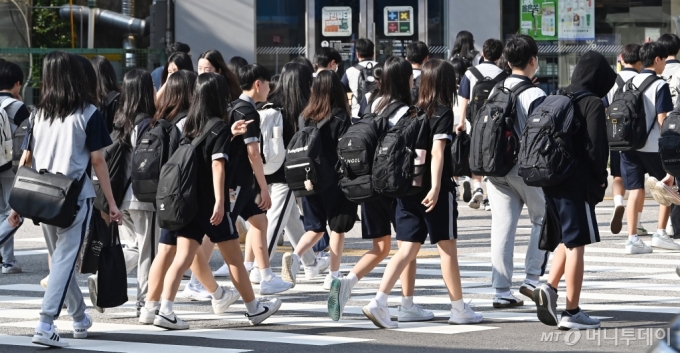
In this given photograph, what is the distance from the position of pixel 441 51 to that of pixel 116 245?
1558 centimetres

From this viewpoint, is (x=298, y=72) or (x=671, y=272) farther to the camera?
(x=671, y=272)

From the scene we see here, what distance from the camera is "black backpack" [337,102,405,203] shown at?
8.59m

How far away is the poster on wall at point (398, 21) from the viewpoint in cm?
2316

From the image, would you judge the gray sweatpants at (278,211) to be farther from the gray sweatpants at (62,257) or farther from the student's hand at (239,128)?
the gray sweatpants at (62,257)

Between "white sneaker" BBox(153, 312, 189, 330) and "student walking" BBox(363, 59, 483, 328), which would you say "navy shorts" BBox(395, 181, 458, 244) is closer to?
"student walking" BBox(363, 59, 483, 328)

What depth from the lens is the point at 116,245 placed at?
8305 millimetres

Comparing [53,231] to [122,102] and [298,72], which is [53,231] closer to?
[122,102]

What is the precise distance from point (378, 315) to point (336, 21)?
50.2 feet

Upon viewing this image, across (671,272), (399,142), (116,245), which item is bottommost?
(671,272)

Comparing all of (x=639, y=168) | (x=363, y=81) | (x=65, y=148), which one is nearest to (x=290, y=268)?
(x=65, y=148)

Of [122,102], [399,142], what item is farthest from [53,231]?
[399,142]

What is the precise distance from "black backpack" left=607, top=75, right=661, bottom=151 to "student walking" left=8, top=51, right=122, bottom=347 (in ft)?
20.0

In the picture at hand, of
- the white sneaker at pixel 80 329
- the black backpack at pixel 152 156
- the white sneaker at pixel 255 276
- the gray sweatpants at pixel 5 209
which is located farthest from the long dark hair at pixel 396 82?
the gray sweatpants at pixel 5 209

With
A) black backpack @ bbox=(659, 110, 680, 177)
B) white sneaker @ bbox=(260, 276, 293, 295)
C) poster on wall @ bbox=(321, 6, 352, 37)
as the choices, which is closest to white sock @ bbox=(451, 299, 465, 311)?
white sneaker @ bbox=(260, 276, 293, 295)
